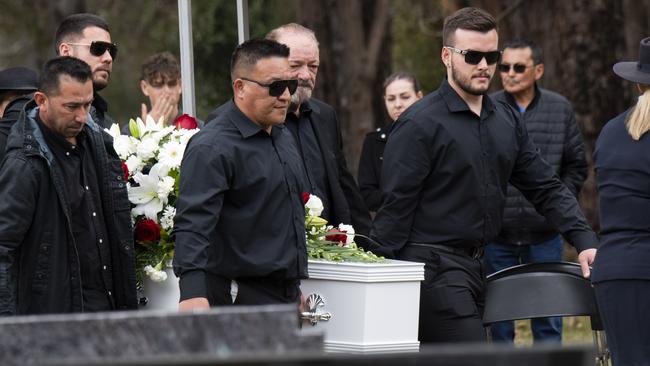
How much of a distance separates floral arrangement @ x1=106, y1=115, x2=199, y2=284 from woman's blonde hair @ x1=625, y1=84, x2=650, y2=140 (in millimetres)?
2213

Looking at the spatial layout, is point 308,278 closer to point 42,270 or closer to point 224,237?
point 224,237

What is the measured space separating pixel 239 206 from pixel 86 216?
686mm

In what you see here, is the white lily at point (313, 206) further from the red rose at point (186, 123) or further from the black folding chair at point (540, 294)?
the black folding chair at point (540, 294)

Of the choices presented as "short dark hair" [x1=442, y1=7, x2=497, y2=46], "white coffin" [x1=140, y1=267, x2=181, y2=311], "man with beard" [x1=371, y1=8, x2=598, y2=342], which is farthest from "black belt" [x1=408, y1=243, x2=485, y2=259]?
"white coffin" [x1=140, y1=267, x2=181, y2=311]

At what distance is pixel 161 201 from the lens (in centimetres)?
684

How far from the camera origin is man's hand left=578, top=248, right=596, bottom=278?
718 cm

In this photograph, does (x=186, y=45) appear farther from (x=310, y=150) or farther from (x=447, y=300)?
(x=447, y=300)

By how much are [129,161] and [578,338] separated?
6.11 meters

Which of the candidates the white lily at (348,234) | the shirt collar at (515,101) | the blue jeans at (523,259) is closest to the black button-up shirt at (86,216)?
the white lily at (348,234)

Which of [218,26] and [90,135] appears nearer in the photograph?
[90,135]

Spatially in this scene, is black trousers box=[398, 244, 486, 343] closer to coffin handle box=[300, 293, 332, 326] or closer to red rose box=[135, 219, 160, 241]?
coffin handle box=[300, 293, 332, 326]

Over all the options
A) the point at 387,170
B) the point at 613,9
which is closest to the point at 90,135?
the point at 387,170

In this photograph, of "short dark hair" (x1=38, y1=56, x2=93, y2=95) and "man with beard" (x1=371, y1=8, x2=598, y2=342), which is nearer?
"short dark hair" (x1=38, y1=56, x2=93, y2=95)

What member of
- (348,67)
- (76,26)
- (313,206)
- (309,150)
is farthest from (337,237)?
(348,67)
